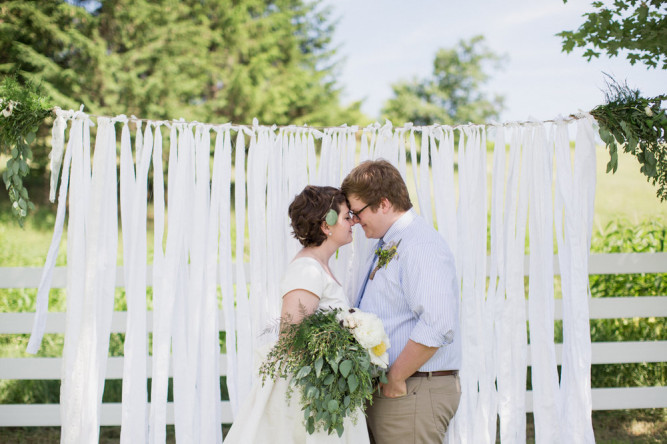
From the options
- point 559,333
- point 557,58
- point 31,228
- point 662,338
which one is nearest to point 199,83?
point 31,228

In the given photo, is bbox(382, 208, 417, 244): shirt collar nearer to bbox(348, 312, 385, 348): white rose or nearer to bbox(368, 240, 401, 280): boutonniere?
bbox(368, 240, 401, 280): boutonniere

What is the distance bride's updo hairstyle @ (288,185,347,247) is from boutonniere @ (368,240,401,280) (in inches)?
10.5

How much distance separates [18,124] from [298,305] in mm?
1634

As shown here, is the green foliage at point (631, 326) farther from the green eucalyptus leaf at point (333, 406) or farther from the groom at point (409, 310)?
the green eucalyptus leaf at point (333, 406)

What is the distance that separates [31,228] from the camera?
11.5 metres

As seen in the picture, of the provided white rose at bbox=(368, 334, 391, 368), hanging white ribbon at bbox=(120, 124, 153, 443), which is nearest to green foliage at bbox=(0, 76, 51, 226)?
hanging white ribbon at bbox=(120, 124, 153, 443)

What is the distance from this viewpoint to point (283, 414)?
2.21m

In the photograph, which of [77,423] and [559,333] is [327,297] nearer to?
[77,423]

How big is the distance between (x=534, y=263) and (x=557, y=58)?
20.0 metres

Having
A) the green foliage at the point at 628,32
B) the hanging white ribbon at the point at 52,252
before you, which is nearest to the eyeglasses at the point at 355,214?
the hanging white ribbon at the point at 52,252

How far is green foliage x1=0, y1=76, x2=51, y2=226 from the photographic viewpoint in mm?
2586

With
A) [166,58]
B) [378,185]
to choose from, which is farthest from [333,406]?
[166,58]

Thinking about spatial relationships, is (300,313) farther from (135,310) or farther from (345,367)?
(135,310)

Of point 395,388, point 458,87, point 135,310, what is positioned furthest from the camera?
point 458,87
